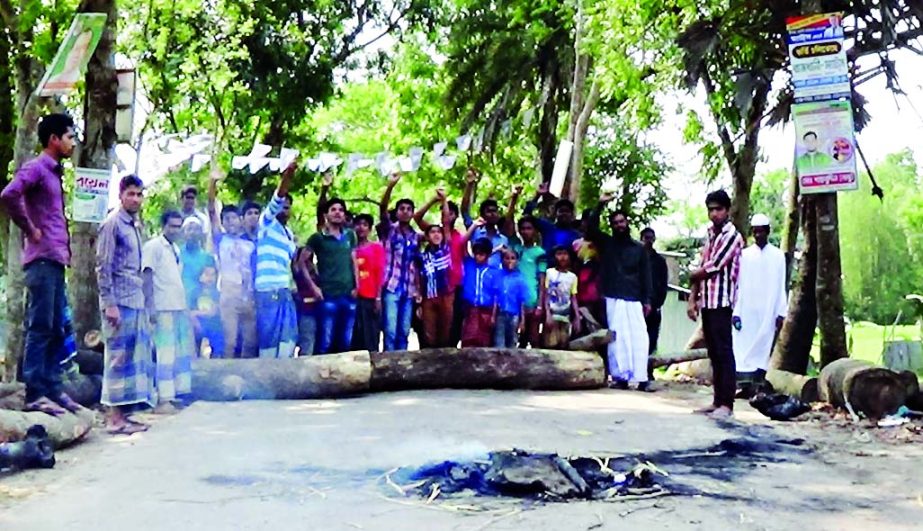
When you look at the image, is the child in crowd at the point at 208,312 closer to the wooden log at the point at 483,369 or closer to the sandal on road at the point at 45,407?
the wooden log at the point at 483,369

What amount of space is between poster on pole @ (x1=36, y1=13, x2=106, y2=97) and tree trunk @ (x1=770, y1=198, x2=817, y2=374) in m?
6.98

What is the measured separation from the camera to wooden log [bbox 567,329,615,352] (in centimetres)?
1090

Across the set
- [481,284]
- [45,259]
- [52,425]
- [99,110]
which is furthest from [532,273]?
[52,425]

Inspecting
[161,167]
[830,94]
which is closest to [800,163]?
[830,94]

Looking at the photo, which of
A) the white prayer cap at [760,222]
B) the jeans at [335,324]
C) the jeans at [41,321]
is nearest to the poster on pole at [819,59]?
the white prayer cap at [760,222]

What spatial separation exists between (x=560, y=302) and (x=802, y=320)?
8.07 ft

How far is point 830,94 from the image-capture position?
9148mm

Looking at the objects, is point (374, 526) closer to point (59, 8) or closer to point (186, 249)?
point (186, 249)

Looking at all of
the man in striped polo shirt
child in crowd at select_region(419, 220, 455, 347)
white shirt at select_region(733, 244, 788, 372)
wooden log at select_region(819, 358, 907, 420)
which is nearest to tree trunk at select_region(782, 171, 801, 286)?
white shirt at select_region(733, 244, 788, 372)

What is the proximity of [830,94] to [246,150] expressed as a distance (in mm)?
18854

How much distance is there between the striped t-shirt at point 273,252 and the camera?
10.2 meters

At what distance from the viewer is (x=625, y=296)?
36.3ft

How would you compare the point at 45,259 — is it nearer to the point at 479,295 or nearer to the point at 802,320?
the point at 479,295

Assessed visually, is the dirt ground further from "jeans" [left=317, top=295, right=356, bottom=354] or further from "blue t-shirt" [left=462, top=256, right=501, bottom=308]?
"blue t-shirt" [left=462, top=256, right=501, bottom=308]
